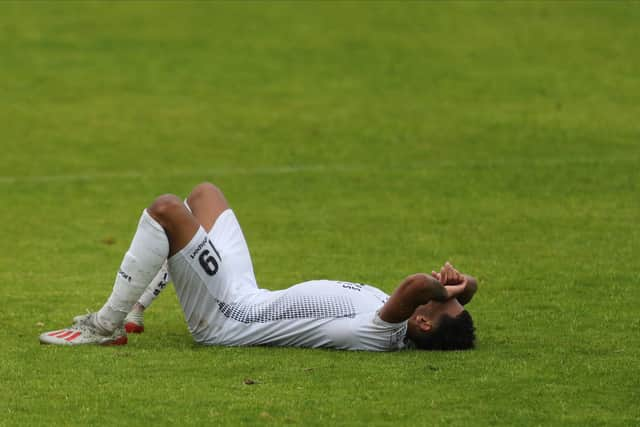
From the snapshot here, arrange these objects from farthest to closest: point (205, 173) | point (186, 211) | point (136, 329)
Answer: point (205, 173), point (136, 329), point (186, 211)

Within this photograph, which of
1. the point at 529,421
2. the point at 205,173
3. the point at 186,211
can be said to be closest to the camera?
the point at 529,421

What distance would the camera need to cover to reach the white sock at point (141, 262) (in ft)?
28.0

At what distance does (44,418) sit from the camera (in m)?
7.12

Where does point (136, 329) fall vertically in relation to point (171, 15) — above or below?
below

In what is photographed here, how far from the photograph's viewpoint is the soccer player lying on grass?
859 centimetres

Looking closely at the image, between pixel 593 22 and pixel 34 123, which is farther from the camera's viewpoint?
pixel 593 22

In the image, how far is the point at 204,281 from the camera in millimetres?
8836

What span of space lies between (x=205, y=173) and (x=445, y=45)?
366 inches

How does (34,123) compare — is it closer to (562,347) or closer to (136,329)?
(136,329)

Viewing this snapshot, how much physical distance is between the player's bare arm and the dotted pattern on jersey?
356mm

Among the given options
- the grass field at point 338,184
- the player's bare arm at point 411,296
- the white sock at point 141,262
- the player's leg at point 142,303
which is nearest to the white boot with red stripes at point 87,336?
the grass field at point 338,184

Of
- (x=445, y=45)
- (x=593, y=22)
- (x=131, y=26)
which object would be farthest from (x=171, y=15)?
(x=593, y=22)

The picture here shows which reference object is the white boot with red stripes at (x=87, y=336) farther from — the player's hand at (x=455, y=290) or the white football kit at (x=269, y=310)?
the player's hand at (x=455, y=290)

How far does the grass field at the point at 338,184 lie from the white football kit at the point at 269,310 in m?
0.15
